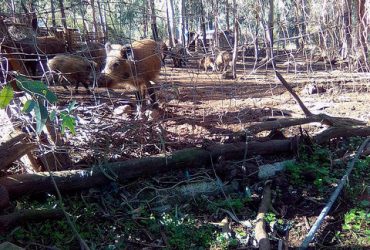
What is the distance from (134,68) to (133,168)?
2.26 m

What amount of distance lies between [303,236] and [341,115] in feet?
9.66

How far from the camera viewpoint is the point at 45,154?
3.51m

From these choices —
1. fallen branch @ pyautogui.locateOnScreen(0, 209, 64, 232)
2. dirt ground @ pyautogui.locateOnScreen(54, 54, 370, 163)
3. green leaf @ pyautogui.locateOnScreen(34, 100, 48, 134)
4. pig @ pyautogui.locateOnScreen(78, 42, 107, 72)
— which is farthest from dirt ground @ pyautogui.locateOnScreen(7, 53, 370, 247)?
green leaf @ pyautogui.locateOnScreen(34, 100, 48, 134)

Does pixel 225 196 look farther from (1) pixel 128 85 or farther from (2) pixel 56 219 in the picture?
(1) pixel 128 85

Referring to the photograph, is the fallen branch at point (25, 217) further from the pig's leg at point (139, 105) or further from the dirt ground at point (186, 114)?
the pig's leg at point (139, 105)

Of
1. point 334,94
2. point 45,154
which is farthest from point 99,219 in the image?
point 334,94

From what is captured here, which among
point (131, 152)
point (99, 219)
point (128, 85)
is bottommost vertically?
point (99, 219)

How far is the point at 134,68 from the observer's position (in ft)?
18.4

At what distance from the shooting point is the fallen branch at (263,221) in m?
2.99

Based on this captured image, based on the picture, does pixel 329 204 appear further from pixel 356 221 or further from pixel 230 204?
pixel 230 204

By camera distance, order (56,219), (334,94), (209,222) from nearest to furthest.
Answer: (56,219) < (209,222) < (334,94)

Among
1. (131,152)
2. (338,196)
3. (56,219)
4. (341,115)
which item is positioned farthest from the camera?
(341,115)

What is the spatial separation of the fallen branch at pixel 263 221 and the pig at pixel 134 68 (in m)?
Result: 2.06

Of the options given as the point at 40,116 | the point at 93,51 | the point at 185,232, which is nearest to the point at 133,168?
the point at 185,232
